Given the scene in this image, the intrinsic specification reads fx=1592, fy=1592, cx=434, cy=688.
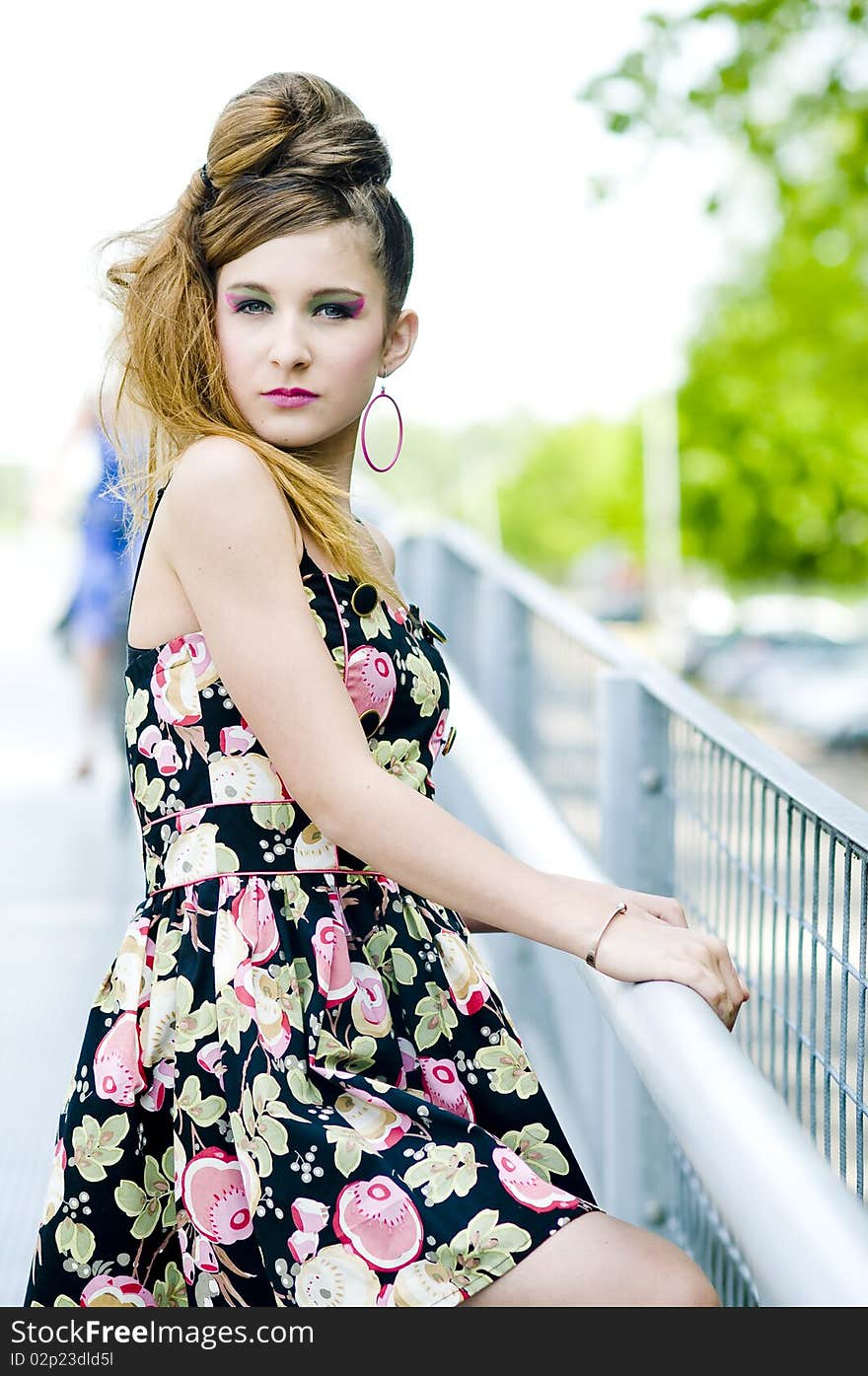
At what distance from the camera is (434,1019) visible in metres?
1.46

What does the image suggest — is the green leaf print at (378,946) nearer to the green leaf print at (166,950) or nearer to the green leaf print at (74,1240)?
the green leaf print at (166,950)

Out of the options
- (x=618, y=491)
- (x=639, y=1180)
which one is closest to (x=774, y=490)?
(x=618, y=491)

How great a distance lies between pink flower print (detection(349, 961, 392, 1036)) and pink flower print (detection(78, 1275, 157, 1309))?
322 mm

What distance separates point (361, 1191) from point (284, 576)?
517mm

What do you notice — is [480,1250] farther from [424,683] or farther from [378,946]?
[424,683]

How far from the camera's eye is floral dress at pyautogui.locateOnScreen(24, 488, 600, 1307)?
49.9 inches

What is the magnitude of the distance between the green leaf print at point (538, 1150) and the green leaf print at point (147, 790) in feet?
1.45

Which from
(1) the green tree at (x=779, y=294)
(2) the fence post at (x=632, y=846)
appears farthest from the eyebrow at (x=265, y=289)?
(1) the green tree at (x=779, y=294)

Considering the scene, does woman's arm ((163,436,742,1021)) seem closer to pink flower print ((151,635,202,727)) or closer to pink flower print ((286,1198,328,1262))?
pink flower print ((151,635,202,727))

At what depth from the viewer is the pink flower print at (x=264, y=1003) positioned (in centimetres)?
133

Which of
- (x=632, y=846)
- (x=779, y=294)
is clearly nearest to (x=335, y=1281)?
(x=632, y=846)

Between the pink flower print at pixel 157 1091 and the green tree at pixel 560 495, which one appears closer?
the pink flower print at pixel 157 1091

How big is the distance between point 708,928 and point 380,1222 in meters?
1.02
